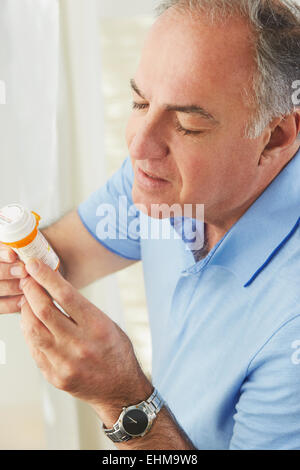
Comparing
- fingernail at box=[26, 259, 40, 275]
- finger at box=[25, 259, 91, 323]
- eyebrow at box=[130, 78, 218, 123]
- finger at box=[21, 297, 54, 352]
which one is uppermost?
eyebrow at box=[130, 78, 218, 123]

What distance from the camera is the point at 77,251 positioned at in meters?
1.07

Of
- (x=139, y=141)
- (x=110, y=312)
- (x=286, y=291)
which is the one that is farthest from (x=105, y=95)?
(x=286, y=291)

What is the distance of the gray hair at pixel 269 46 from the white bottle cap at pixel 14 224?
358mm

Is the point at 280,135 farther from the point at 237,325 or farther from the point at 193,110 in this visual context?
the point at 237,325

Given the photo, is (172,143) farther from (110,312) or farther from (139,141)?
(110,312)

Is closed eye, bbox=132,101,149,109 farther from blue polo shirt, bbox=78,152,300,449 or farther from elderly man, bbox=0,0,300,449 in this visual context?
blue polo shirt, bbox=78,152,300,449

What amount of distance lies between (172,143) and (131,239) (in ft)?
1.17

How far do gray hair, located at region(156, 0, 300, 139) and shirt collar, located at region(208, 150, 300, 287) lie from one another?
0.35 feet

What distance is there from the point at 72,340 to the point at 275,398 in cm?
30

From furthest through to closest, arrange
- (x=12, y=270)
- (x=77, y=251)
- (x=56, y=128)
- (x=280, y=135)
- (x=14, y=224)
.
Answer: (x=56, y=128), (x=77, y=251), (x=280, y=135), (x=12, y=270), (x=14, y=224)

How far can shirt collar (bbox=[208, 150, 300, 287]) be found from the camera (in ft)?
2.83

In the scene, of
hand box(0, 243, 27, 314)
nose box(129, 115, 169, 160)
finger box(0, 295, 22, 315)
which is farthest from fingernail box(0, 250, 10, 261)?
nose box(129, 115, 169, 160)

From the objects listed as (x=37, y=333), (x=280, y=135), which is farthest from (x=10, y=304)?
(x=280, y=135)

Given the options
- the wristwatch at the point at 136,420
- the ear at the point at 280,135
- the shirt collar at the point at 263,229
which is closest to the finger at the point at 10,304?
the wristwatch at the point at 136,420
